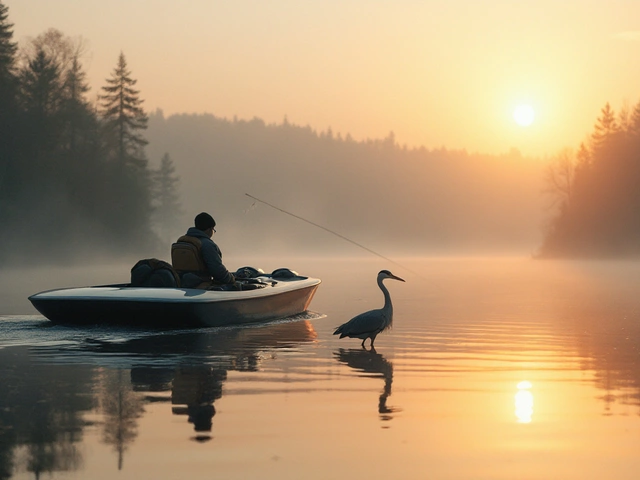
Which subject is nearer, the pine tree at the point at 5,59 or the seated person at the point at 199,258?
the seated person at the point at 199,258

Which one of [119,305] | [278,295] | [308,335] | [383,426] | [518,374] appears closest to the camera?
[383,426]

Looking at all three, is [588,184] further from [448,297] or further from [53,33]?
[448,297]

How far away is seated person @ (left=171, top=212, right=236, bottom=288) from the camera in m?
16.1

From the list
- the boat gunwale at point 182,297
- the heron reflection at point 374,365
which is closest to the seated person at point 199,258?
the boat gunwale at point 182,297

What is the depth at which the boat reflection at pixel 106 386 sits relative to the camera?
7.13m

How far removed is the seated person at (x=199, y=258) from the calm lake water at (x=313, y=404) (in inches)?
34.2

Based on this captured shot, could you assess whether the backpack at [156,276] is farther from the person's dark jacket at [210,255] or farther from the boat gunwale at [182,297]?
the person's dark jacket at [210,255]

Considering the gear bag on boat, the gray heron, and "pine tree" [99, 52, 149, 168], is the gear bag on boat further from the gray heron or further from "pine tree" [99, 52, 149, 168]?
"pine tree" [99, 52, 149, 168]

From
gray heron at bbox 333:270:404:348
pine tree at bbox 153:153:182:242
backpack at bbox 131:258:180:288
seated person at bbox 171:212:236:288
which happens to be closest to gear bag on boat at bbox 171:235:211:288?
seated person at bbox 171:212:236:288

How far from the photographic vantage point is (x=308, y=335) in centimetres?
1620

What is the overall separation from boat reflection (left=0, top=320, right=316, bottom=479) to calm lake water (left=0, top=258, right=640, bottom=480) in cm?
2

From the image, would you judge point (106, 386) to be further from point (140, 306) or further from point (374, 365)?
point (140, 306)

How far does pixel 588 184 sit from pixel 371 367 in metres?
83.2

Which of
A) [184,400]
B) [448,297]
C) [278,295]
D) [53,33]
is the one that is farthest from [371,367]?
[53,33]
